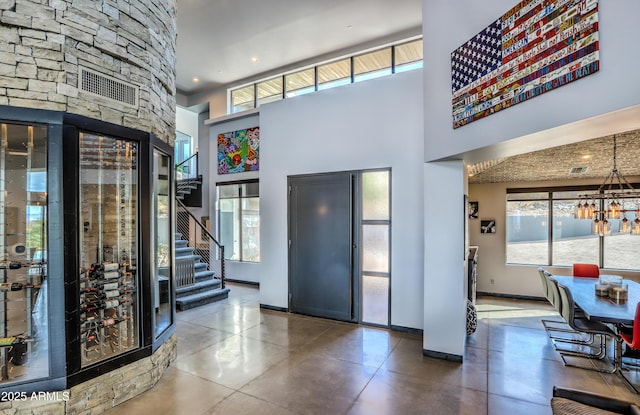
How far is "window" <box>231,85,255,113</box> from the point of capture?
9.50 metres

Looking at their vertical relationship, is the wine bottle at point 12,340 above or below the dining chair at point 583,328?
above

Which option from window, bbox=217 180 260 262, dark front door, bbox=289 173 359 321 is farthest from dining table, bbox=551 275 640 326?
window, bbox=217 180 260 262

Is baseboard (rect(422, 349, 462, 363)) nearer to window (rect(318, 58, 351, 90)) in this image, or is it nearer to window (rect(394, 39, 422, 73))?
window (rect(394, 39, 422, 73))

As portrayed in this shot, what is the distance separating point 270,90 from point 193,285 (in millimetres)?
5857

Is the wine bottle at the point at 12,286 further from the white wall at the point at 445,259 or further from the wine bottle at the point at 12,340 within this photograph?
the white wall at the point at 445,259

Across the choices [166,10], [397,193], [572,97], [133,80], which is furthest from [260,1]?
[572,97]

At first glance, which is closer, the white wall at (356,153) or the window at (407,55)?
the white wall at (356,153)

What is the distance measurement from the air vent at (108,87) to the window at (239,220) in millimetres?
5388

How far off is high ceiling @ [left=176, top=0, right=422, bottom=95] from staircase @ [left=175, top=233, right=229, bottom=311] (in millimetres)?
4900

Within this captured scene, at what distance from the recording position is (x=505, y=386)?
3.30 m

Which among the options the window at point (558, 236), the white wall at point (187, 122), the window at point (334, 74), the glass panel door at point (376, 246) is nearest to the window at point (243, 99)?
the window at point (334, 74)

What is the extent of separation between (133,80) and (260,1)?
3.98 metres

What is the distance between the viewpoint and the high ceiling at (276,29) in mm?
6196

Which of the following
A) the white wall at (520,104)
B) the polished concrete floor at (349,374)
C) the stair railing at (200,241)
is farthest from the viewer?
the stair railing at (200,241)
